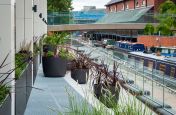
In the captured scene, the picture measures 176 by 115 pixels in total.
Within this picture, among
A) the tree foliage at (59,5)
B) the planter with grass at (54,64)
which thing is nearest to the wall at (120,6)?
the tree foliage at (59,5)

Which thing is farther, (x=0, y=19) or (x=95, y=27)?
→ (x=95, y=27)

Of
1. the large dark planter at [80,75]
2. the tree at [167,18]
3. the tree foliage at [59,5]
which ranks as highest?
the tree foliage at [59,5]

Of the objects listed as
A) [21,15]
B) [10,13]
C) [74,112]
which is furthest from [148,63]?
[74,112]

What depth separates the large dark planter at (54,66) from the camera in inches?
470

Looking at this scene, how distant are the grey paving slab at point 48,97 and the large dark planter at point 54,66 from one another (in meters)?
0.17

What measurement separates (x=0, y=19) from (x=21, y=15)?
460cm

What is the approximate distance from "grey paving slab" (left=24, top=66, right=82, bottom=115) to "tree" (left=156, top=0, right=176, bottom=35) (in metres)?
49.0

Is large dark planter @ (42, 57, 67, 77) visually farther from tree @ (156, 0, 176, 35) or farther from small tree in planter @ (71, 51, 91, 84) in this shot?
tree @ (156, 0, 176, 35)

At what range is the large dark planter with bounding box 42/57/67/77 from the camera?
11930 mm

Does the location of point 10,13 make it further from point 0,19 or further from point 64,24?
point 64,24

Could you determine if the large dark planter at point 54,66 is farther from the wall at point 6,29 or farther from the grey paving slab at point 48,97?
the wall at point 6,29

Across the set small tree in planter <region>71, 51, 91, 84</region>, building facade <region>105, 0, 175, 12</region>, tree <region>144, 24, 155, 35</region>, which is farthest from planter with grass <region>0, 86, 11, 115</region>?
building facade <region>105, 0, 175, 12</region>

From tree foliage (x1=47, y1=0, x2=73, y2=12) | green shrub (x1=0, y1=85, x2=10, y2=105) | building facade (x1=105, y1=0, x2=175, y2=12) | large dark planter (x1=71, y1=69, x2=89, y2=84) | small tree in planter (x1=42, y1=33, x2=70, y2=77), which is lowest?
large dark planter (x1=71, y1=69, x2=89, y2=84)

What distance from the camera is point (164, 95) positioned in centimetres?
1066
